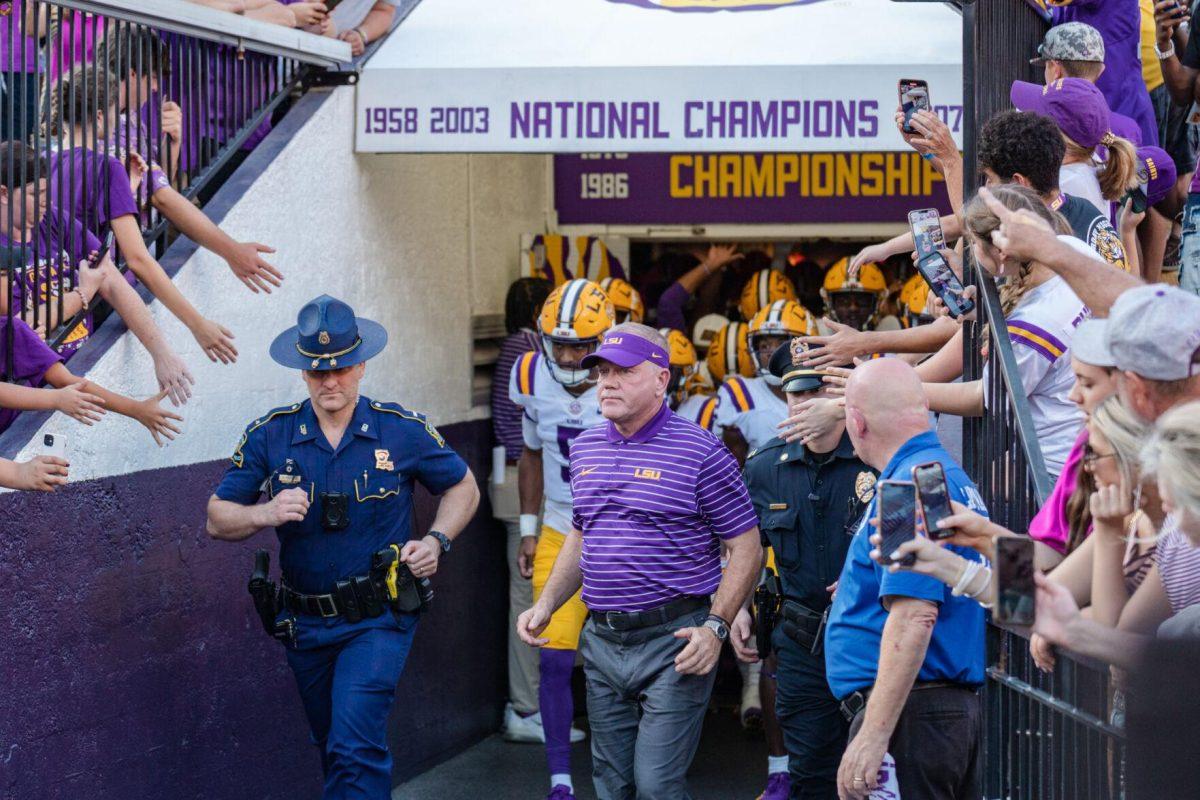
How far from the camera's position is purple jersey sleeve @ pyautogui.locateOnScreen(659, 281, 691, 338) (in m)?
10.7

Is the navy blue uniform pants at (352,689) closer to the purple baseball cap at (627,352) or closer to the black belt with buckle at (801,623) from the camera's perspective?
the purple baseball cap at (627,352)

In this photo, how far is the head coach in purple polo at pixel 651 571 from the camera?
6129mm

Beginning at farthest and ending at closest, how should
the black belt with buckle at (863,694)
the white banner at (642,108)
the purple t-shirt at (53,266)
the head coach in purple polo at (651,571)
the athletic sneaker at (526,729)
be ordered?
the athletic sneaker at (526,729)
the white banner at (642,108)
the head coach in purple polo at (651,571)
the purple t-shirt at (53,266)
the black belt with buckle at (863,694)

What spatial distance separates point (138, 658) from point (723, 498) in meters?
2.25

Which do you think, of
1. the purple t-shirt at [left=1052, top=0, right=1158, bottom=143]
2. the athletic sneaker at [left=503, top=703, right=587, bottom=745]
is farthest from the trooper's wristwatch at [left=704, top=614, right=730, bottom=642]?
the athletic sneaker at [left=503, top=703, right=587, bottom=745]

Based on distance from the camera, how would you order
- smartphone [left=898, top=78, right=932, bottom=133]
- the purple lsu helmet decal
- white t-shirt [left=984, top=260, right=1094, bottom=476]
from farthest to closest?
the purple lsu helmet decal < smartphone [left=898, top=78, right=932, bottom=133] < white t-shirt [left=984, top=260, right=1094, bottom=476]

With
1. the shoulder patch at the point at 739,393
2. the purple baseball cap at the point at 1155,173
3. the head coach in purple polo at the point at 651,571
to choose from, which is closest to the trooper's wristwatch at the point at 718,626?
the head coach in purple polo at the point at 651,571

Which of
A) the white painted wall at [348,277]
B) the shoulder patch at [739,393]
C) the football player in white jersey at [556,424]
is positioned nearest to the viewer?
the white painted wall at [348,277]

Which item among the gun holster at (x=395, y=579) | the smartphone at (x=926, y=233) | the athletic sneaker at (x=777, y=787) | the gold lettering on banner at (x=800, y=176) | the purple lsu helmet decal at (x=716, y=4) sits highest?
the purple lsu helmet decal at (x=716, y=4)

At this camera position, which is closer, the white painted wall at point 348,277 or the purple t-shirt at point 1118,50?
the white painted wall at point 348,277

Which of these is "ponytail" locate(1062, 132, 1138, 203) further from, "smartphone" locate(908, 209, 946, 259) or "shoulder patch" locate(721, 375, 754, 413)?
"shoulder patch" locate(721, 375, 754, 413)

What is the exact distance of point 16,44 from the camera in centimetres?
638

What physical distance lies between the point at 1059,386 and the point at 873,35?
3283 millimetres

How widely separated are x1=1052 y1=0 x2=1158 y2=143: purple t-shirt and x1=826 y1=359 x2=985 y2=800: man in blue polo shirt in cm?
377
